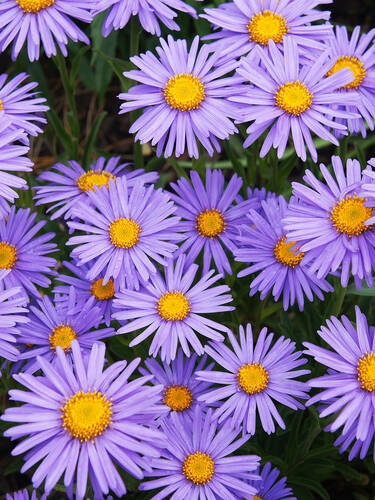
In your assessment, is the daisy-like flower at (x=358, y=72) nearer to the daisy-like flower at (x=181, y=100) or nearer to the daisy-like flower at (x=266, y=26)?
the daisy-like flower at (x=266, y=26)

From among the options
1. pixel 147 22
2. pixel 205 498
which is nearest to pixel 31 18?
pixel 147 22

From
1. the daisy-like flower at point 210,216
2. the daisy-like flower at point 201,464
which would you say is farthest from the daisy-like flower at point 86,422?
the daisy-like flower at point 210,216

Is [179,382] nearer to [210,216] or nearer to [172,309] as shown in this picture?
[172,309]

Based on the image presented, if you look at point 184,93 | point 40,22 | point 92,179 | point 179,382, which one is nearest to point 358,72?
point 184,93

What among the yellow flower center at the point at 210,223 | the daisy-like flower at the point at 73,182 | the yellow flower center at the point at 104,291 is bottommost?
the yellow flower center at the point at 104,291

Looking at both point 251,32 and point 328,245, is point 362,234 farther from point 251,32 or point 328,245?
point 251,32

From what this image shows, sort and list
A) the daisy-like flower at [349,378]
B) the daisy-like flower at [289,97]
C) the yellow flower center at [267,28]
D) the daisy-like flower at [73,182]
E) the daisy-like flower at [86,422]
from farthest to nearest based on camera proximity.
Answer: the daisy-like flower at [73,182]
the yellow flower center at [267,28]
the daisy-like flower at [289,97]
the daisy-like flower at [349,378]
the daisy-like flower at [86,422]

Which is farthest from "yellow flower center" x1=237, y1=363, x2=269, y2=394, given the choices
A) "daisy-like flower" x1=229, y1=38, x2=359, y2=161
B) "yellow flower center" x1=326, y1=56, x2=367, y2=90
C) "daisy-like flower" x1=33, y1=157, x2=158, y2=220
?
"yellow flower center" x1=326, y1=56, x2=367, y2=90

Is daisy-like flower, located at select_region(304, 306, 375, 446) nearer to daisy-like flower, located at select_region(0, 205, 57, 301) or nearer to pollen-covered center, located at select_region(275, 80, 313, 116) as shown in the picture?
pollen-covered center, located at select_region(275, 80, 313, 116)
